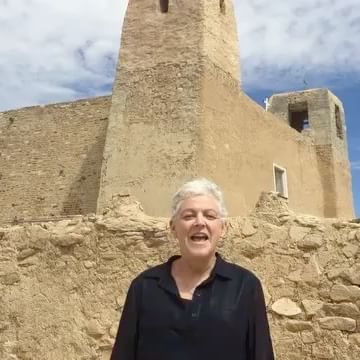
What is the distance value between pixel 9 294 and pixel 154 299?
260 cm

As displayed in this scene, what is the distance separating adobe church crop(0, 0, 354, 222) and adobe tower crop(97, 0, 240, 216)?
0.08 ft

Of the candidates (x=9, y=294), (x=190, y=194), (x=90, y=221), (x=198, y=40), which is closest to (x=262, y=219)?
(x=90, y=221)

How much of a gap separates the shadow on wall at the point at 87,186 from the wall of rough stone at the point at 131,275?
936 centimetres

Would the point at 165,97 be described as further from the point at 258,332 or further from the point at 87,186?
the point at 258,332

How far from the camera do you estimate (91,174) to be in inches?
552

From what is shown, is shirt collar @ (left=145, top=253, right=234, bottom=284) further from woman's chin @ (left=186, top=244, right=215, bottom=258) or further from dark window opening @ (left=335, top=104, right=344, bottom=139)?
dark window opening @ (left=335, top=104, right=344, bottom=139)

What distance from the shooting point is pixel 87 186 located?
1394cm

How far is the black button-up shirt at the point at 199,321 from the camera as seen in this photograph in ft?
6.15

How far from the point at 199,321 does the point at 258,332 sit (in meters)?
0.23

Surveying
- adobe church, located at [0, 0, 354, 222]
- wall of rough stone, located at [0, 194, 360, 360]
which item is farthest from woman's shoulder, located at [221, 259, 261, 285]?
adobe church, located at [0, 0, 354, 222]

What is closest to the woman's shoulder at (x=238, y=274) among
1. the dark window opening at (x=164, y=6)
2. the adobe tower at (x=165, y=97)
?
the adobe tower at (x=165, y=97)

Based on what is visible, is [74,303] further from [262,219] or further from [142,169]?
[142,169]

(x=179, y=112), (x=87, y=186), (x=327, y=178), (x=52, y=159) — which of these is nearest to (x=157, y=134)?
(x=179, y=112)

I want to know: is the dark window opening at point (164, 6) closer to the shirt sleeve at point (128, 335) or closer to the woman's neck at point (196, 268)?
the woman's neck at point (196, 268)
